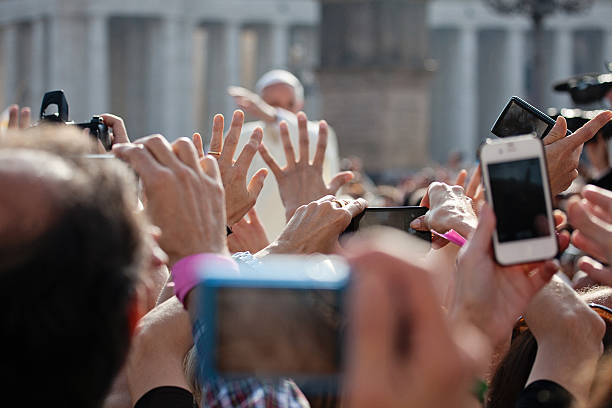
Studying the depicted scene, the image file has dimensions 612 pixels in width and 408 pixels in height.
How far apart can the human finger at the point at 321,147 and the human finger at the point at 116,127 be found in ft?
3.41

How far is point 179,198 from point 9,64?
70.3 meters

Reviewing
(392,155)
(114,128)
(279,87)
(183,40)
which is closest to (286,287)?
(114,128)

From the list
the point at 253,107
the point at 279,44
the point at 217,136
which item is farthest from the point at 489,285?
the point at 279,44

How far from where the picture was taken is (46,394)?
1.81m

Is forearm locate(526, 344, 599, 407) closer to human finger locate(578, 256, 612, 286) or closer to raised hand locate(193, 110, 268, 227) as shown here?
human finger locate(578, 256, 612, 286)

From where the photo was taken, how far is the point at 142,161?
2305 millimetres

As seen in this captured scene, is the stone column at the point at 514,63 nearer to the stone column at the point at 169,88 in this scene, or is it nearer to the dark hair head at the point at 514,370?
the stone column at the point at 169,88

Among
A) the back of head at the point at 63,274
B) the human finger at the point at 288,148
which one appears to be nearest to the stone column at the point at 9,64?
the human finger at the point at 288,148

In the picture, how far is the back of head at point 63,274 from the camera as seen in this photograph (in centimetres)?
174

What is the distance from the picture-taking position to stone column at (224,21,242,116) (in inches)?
2697

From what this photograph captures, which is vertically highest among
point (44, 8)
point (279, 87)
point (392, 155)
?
point (44, 8)

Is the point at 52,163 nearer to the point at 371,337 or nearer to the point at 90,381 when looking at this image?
the point at 90,381

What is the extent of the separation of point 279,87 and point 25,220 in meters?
5.65

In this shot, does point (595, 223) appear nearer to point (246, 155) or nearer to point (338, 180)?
point (246, 155)
